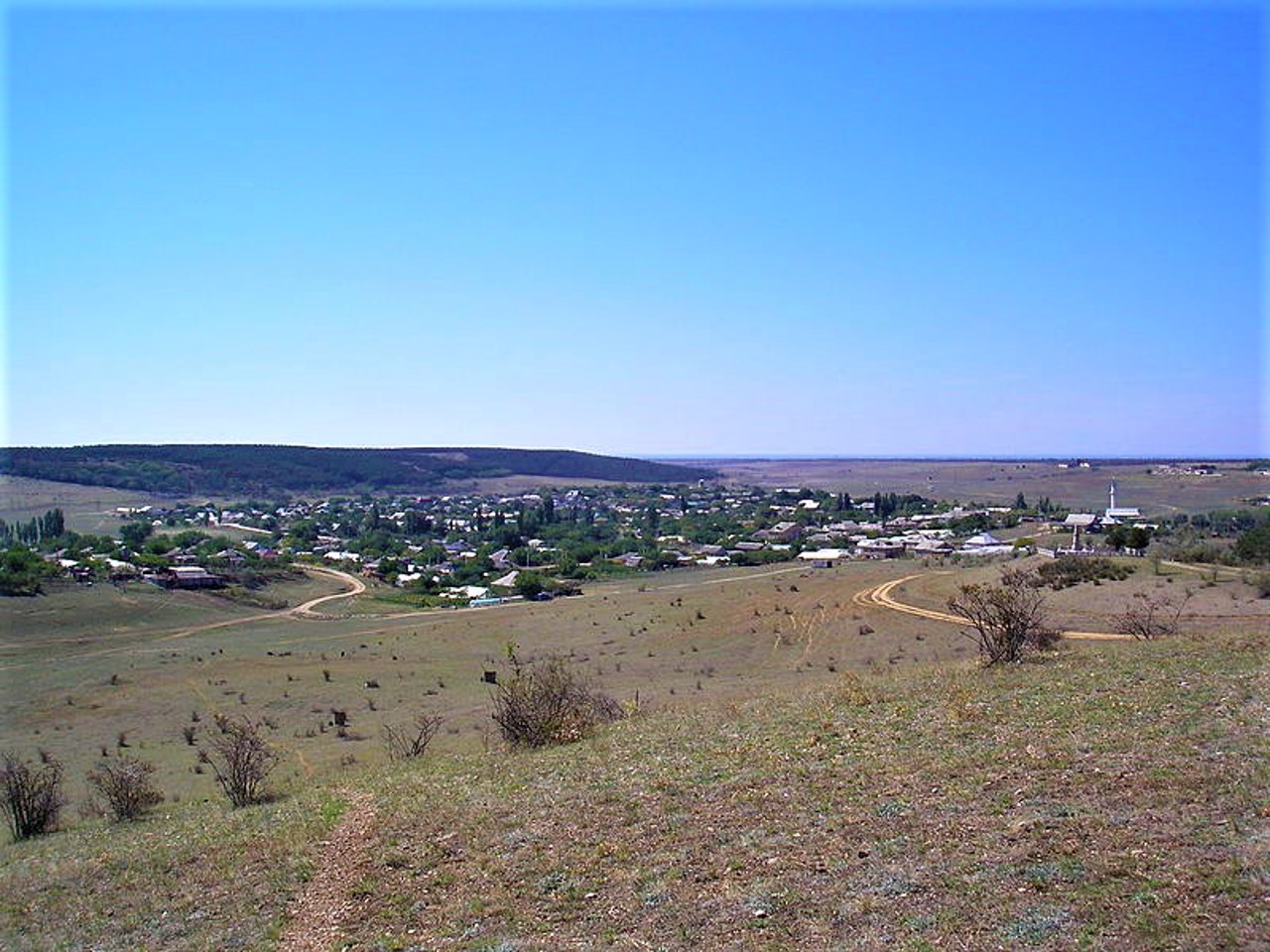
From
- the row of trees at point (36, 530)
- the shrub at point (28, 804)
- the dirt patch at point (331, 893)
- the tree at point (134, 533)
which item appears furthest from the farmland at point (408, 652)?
the tree at point (134, 533)

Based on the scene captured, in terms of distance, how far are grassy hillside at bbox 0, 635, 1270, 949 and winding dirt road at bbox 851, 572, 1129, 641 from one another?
13642 millimetres

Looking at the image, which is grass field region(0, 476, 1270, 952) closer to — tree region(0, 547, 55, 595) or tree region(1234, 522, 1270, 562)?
tree region(1234, 522, 1270, 562)

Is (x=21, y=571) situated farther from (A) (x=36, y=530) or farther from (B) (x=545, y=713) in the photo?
(B) (x=545, y=713)

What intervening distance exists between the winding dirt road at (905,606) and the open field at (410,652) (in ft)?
1.83

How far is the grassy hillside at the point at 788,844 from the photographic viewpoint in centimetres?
693

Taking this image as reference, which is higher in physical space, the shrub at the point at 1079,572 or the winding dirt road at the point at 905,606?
the shrub at the point at 1079,572

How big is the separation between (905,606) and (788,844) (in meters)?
32.2

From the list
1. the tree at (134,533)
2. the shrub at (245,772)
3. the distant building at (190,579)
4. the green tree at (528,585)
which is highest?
the shrub at (245,772)

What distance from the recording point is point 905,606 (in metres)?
39.5

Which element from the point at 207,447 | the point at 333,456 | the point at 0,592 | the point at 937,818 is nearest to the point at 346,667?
the point at 0,592

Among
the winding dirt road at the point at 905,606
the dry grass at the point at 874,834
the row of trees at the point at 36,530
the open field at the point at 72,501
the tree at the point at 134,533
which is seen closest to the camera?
the dry grass at the point at 874,834

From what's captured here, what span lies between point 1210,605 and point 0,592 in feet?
176

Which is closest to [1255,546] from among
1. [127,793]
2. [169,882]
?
[127,793]

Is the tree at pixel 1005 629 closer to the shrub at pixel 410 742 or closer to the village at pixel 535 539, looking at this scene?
the shrub at pixel 410 742
